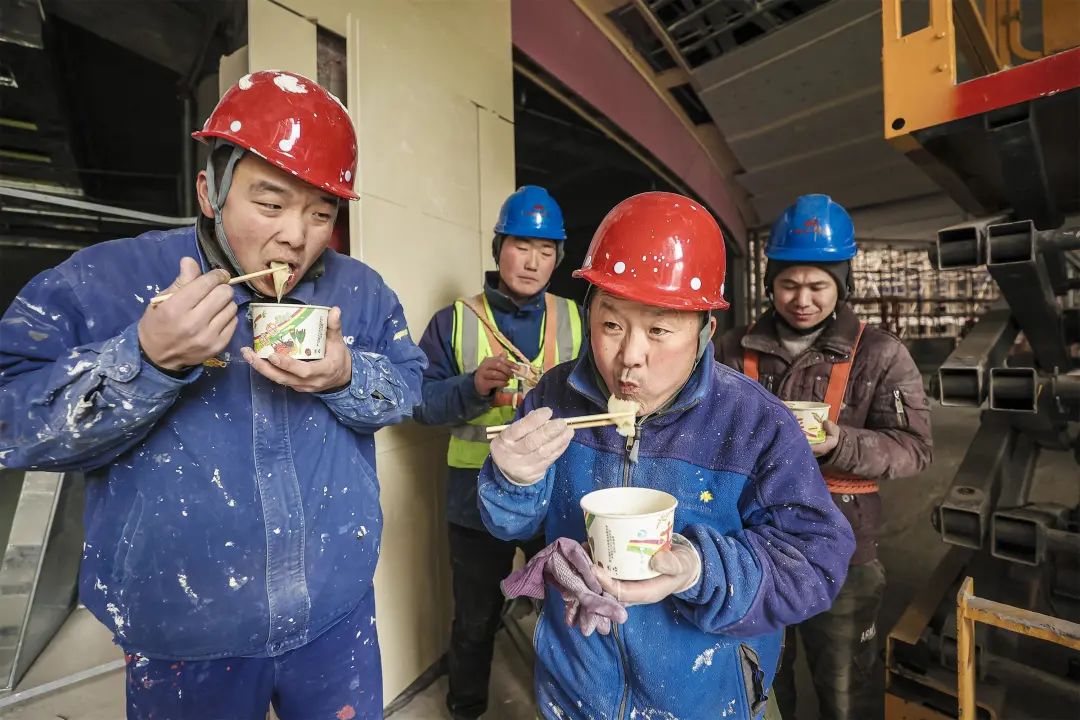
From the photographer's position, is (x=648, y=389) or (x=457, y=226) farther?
(x=457, y=226)

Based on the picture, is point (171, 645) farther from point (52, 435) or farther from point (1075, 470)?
point (1075, 470)

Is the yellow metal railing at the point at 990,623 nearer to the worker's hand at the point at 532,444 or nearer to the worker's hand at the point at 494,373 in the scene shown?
the worker's hand at the point at 532,444

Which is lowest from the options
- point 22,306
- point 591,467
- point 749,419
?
point 591,467

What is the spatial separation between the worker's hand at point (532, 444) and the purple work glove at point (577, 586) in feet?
0.56

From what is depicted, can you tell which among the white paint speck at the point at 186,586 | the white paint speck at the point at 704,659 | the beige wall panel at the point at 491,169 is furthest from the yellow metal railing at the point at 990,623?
the beige wall panel at the point at 491,169

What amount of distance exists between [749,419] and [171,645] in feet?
4.81

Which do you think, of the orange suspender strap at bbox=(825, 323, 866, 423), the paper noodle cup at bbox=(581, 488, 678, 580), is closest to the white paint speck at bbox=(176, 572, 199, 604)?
the paper noodle cup at bbox=(581, 488, 678, 580)

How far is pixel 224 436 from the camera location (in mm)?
1298

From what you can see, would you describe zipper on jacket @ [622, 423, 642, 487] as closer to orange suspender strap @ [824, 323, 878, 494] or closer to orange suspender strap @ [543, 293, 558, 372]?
orange suspender strap @ [824, 323, 878, 494]

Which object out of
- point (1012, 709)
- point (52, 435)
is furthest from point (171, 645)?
point (1012, 709)

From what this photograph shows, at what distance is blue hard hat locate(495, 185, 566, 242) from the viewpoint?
2697 mm

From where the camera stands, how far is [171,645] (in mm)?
1258

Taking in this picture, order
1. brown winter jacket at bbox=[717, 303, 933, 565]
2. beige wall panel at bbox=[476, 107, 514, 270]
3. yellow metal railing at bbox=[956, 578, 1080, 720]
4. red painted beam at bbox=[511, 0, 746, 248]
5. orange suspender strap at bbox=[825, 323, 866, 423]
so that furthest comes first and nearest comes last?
red painted beam at bbox=[511, 0, 746, 248]
beige wall panel at bbox=[476, 107, 514, 270]
orange suspender strap at bbox=[825, 323, 866, 423]
brown winter jacket at bbox=[717, 303, 933, 565]
yellow metal railing at bbox=[956, 578, 1080, 720]

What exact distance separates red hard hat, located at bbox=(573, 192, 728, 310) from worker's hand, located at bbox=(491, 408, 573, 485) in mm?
333
